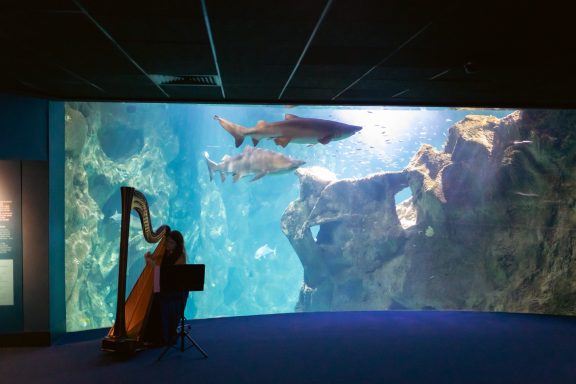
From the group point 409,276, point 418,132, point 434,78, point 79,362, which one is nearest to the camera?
Result: point 79,362

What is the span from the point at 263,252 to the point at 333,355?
3865 cm

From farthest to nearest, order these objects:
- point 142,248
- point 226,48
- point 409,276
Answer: point 142,248 → point 409,276 → point 226,48

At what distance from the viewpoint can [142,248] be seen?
19531 millimetres

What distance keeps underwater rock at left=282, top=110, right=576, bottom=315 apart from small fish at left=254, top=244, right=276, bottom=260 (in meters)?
23.2

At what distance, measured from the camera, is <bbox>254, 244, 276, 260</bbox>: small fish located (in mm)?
42041

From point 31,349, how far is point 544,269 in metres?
10.7

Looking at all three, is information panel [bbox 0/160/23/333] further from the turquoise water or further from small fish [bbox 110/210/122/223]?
small fish [bbox 110/210/122/223]

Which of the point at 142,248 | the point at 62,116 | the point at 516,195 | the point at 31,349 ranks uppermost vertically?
the point at 62,116

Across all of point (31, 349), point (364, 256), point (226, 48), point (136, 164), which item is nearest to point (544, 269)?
point (364, 256)

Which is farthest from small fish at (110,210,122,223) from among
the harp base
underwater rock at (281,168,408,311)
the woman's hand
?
the harp base

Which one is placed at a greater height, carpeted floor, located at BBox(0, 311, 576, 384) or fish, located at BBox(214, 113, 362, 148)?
fish, located at BBox(214, 113, 362, 148)

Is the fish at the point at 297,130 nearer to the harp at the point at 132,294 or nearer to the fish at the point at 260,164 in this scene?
the harp at the point at 132,294

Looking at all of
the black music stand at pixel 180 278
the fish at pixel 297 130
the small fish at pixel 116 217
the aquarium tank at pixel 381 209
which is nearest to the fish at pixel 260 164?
the aquarium tank at pixel 381 209

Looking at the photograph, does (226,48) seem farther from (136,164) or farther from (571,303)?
(136,164)
